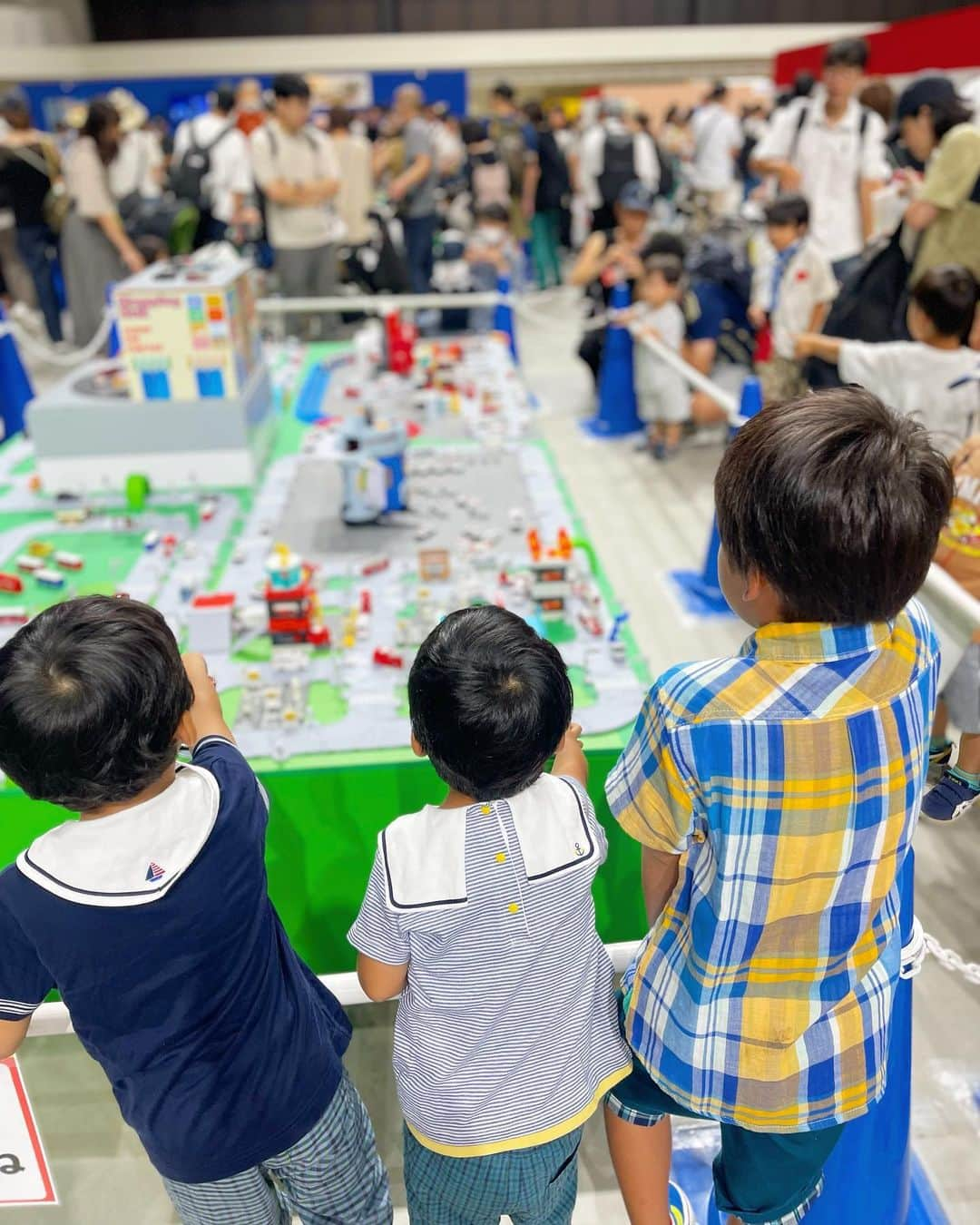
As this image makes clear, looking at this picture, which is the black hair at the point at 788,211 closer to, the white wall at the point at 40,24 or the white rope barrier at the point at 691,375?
the white rope barrier at the point at 691,375

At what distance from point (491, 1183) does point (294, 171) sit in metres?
5.49

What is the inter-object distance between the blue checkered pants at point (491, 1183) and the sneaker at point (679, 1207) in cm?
28

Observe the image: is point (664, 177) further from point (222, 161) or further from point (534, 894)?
point (534, 894)

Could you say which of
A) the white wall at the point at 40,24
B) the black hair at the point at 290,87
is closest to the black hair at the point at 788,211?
the black hair at the point at 290,87

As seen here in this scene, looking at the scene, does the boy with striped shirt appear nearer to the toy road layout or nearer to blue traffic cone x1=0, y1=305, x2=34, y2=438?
the toy road layout

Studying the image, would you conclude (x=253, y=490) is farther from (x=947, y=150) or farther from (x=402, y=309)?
(x=402, y=309)

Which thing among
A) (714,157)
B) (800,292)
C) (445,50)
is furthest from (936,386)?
(445,50)

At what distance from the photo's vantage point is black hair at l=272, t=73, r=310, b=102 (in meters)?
5.16

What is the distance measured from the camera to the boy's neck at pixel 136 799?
3.79 feet

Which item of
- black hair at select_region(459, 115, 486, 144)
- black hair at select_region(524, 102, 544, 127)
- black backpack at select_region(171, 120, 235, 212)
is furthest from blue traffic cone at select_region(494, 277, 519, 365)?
black hair at select_region(524, 102, 544, 127)

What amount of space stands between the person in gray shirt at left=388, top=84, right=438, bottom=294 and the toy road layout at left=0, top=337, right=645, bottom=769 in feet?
13.6

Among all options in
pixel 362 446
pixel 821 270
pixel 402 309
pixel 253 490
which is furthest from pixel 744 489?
pixel 402 309

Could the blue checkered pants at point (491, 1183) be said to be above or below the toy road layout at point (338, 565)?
below

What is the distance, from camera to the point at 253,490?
3229 mm
